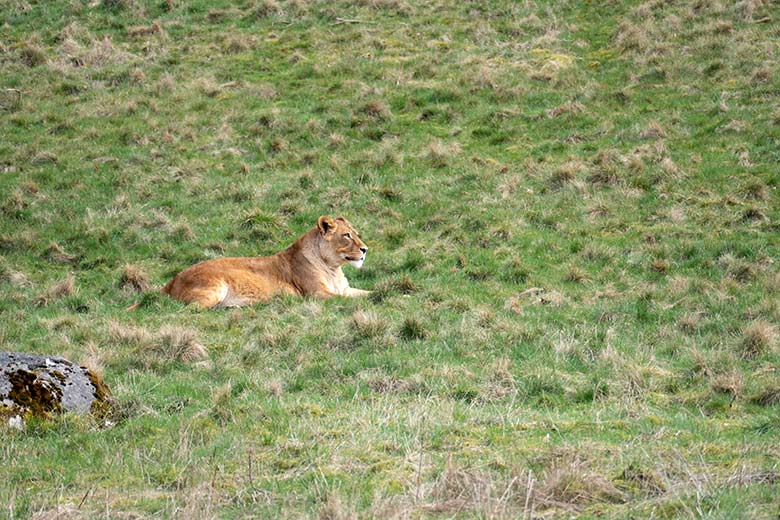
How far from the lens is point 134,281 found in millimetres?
16375

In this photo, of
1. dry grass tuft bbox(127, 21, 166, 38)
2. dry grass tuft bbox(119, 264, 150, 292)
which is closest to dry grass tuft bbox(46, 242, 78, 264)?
dry grass tuft bbox(119, 264, 150, 292)

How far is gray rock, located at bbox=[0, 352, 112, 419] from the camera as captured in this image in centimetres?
855

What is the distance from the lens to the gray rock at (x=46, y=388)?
8.55m

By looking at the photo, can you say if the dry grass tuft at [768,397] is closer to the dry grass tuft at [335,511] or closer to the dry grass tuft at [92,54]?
the dry grass tuft at [335,511]

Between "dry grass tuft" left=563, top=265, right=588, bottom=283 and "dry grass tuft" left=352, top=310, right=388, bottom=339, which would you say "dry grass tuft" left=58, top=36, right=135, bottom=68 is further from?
"dry grass tuft" left=352, top=310, right=388, bottom=339

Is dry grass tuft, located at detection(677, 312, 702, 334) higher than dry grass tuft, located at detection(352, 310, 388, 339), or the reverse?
dry grass tuft, located at detection(352, 310, 388, 339)

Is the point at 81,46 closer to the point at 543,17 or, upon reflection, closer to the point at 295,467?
the point at 543,17

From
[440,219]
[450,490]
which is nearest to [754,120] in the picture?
[440,219]

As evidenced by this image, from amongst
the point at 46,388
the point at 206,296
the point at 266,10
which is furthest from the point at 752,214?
the point at 266,10

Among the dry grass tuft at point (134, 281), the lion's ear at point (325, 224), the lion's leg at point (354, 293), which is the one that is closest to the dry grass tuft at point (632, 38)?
the lion's ear at point (325, 224)

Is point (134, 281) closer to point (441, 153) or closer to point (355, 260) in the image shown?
point (355, 260)

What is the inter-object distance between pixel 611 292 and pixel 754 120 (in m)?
9.12

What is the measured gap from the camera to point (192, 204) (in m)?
20.5

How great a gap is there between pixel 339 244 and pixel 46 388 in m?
8.23
